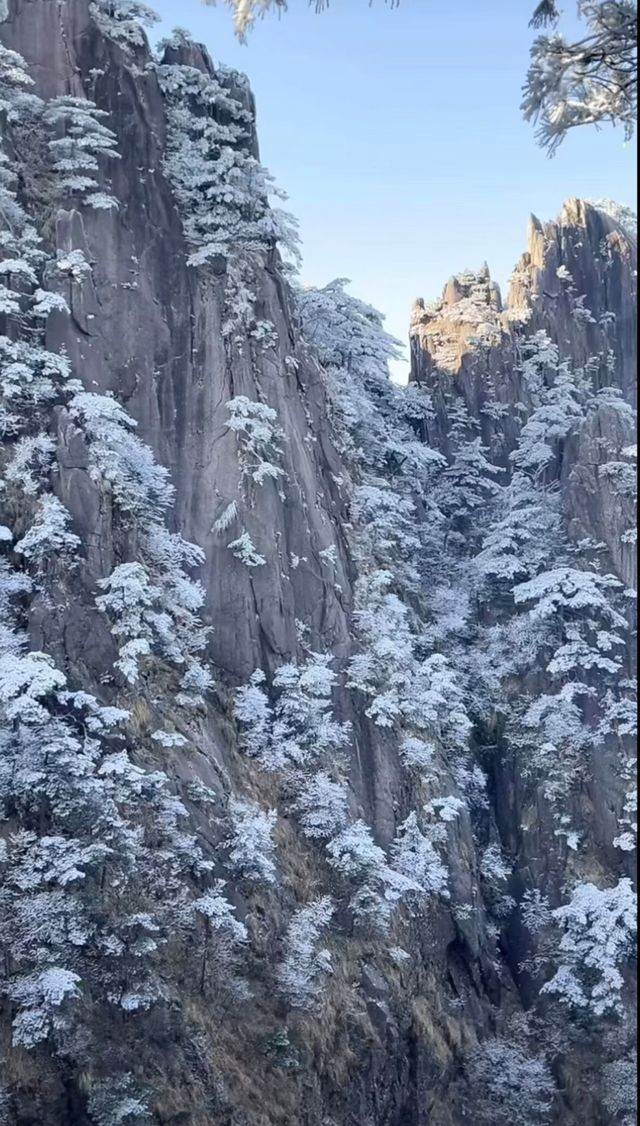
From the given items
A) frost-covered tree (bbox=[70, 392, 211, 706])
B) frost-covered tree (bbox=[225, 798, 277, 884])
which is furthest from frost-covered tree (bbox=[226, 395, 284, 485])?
frost-covered tree (bbox=[225, 798, 277, 884])

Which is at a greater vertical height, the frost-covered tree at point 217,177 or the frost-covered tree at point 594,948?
the frost-covered tree at point 217,177

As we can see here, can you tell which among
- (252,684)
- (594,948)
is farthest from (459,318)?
(594,948)

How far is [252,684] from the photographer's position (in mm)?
22734

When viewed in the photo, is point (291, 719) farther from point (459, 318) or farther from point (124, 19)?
point (459, 318)

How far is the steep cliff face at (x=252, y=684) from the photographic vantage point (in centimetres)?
1702

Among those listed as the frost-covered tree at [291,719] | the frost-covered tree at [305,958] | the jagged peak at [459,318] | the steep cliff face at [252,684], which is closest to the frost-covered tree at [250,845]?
the steep cliff face at [252,684]

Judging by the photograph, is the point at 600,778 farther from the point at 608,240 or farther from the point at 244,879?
the point at 608,240

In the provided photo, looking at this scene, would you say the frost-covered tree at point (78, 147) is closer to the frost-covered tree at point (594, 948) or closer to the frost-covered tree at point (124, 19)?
the frost-covered tree at point (124, 19)

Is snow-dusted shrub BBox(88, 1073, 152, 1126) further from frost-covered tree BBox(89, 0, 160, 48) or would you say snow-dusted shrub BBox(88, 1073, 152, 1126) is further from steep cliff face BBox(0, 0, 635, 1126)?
frost-covered tree BBox(89, 0, 160, 48)

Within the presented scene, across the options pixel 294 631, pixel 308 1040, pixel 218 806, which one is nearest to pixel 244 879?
pixel 218 806

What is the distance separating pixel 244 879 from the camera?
1948 centimetres

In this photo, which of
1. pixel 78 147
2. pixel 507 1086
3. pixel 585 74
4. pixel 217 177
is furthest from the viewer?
pixel 217 177

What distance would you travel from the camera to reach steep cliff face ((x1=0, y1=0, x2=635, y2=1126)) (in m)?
17.0

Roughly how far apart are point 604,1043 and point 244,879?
37.6 ft
